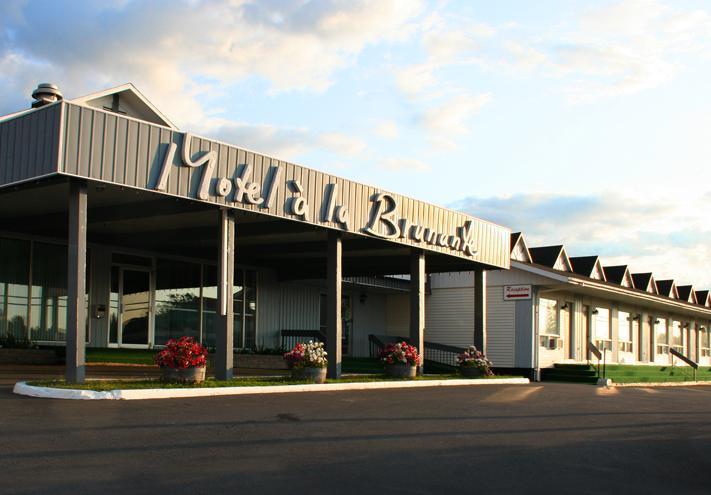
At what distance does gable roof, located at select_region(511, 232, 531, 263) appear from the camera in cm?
3334

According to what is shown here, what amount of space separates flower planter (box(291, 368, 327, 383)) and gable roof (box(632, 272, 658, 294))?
30.9 metres

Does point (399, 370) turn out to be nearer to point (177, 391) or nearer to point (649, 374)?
point (177, 391)

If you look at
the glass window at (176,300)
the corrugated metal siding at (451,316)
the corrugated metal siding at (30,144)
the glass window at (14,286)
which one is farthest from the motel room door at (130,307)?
the corrugated metal siding at (451,316)

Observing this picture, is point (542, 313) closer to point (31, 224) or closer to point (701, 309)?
point (701, 309)

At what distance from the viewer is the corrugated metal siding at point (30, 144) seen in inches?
481

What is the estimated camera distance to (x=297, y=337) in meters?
27.4

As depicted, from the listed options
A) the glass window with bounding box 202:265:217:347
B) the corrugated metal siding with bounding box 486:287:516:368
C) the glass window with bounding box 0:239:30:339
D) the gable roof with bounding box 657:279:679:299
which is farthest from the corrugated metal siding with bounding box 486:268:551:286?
the gable roof with bounding box 657:279:679:299

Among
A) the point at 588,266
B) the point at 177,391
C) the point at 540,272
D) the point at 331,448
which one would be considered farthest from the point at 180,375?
Result: the point at 588,266

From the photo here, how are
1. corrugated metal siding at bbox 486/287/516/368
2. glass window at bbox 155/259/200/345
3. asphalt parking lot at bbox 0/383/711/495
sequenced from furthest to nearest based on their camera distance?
1. corrugated metal siding at bbox 486/287/516/368
2. glass window at bbox 155/259/200/345
3. asphalt parking lot at bbox 0/383/711/495

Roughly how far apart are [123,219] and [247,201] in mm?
3637

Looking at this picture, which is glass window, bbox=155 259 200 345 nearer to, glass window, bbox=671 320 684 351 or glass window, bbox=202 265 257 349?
glass window, bbox=202 265 257 349

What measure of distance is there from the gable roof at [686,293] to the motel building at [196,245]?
19.6 meters

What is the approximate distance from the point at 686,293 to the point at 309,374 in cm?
3891

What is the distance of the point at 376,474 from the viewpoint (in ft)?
24.3
